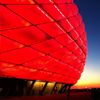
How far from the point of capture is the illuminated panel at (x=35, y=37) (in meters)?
9.64

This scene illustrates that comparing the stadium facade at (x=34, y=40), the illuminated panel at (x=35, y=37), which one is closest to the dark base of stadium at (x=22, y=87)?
the stadium facade at (x=34, y=40)

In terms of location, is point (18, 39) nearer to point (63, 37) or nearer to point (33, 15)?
point (33, 15)

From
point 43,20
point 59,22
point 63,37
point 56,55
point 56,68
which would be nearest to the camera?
point 43,20

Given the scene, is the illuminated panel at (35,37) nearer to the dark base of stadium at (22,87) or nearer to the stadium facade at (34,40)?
the stadium facade at (34,40)

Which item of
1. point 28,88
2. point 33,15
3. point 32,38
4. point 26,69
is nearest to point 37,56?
point 26,69

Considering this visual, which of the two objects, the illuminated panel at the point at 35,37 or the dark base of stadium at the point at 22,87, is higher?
the illuminated panel at the point at 35,37

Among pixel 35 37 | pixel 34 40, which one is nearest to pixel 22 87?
pixel 34 40

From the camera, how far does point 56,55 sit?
15836 mm

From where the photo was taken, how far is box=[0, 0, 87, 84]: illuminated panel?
9.64m

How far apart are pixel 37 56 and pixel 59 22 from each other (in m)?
2.62

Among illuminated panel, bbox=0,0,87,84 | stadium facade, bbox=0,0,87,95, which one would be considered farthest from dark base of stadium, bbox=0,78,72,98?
illuminated panel, bbox=0,0,87,84

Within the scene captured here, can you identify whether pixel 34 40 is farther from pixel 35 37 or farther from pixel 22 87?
pixel 22 87

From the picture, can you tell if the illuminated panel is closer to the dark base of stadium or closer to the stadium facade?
the stadium facade

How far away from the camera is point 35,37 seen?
11727 millimetres
